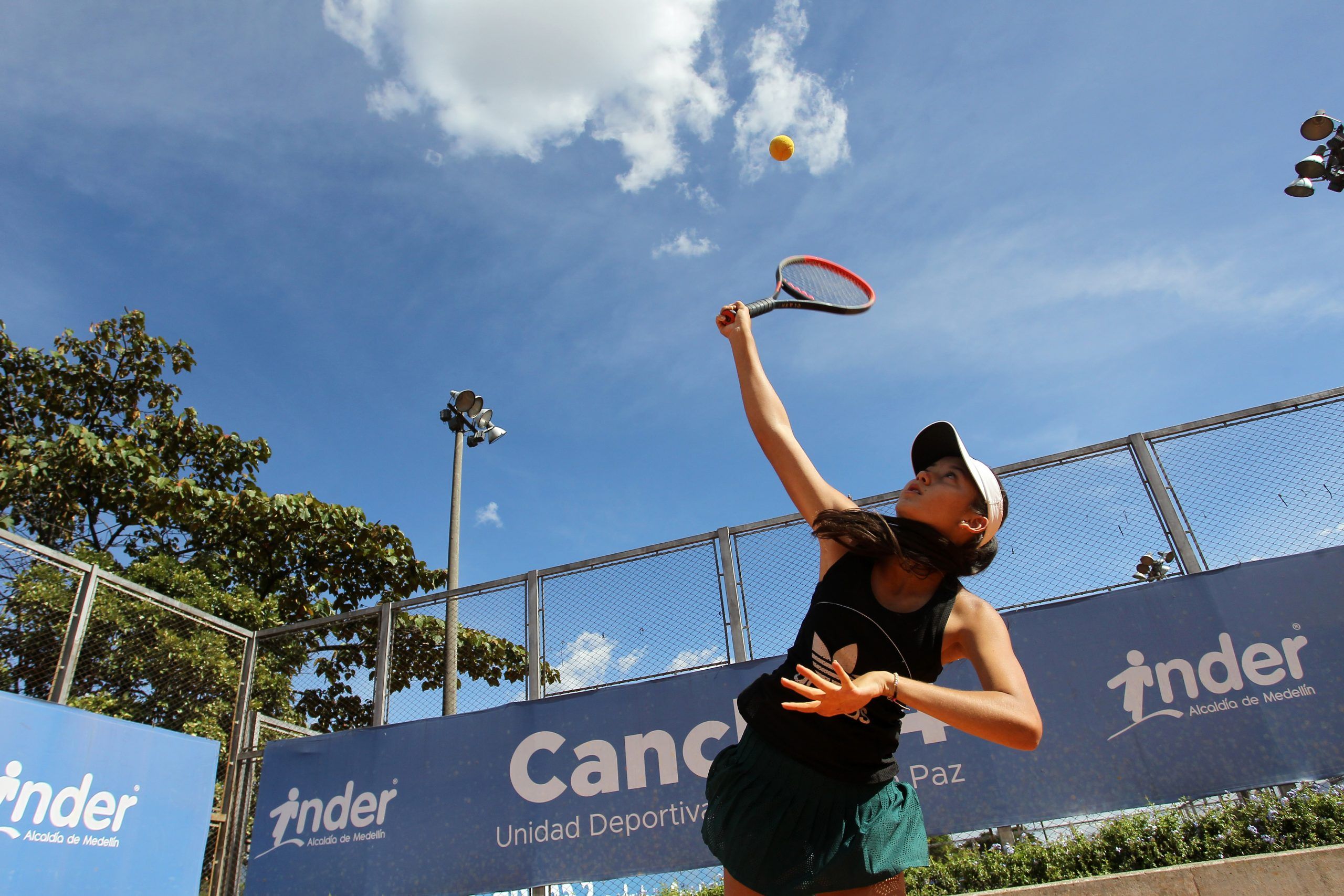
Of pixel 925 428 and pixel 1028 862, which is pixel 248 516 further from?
pixel 925 428

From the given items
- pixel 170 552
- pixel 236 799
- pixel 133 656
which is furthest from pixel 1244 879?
pixel 170 552

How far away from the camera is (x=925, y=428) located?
6.98 ft

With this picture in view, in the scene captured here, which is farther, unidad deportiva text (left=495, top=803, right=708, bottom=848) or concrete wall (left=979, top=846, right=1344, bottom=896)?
unidad deportiva text (left=495, top=803, right=708, bottom=848)

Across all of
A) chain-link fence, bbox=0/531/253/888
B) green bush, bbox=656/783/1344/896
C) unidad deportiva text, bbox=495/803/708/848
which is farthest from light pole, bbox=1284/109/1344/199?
chain-link fence, bbox=0/531/253/888

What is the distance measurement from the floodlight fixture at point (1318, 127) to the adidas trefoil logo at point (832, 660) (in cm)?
980

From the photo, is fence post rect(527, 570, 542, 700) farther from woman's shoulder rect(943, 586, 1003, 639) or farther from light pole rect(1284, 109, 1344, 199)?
light pole rect(1284, 109, 1344, 199)

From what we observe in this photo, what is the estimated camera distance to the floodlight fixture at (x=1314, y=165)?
873cm

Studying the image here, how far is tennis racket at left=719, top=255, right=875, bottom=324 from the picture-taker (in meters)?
4.25

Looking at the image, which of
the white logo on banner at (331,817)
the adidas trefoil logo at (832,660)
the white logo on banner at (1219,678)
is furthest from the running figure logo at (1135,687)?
the white logo on banner at (331,817)

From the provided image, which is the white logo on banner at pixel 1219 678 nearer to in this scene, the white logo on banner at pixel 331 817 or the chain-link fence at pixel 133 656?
the white logo on banner at pixel 331 817

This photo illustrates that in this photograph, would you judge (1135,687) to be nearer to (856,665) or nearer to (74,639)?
(856,665)

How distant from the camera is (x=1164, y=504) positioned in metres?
5.86

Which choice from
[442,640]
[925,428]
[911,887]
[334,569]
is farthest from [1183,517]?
[334,569]

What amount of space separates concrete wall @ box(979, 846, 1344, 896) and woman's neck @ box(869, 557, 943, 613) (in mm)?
3119
